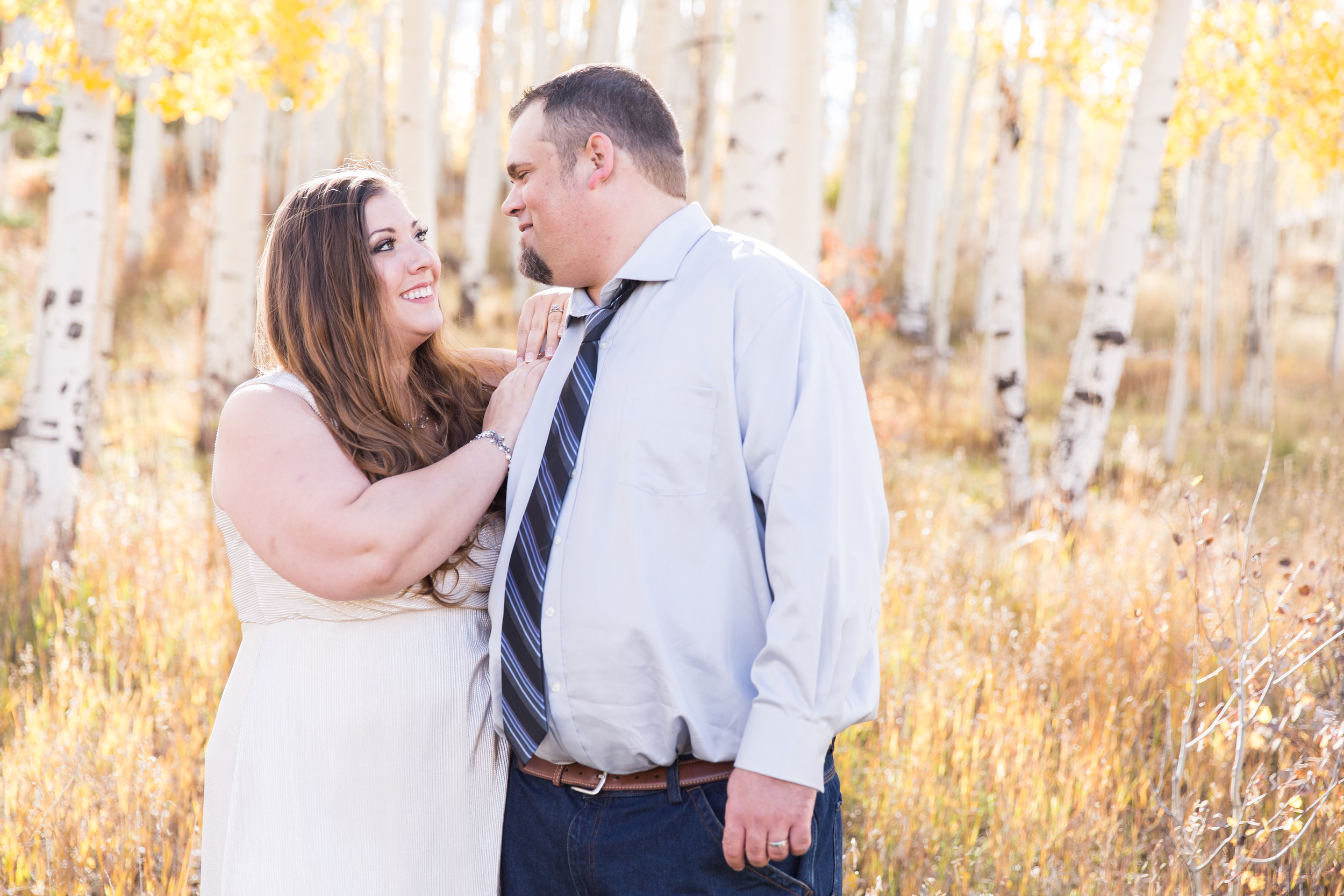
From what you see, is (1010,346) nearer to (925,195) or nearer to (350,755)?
(350,755)

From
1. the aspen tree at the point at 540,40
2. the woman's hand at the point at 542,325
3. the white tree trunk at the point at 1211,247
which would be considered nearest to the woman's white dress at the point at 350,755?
the woman's hand at the point at 542,325

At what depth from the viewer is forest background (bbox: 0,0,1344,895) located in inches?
107

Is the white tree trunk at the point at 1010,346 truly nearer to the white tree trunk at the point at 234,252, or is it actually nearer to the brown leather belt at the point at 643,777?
the brown leather belt at the point at 643,777

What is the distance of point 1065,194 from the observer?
19359 millimetres

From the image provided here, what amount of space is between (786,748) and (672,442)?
0.55 meters

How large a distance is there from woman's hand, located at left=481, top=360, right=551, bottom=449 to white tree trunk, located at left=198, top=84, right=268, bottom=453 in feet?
21.1

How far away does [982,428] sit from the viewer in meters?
10.7

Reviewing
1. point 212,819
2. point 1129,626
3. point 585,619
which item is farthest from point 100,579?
point 1129,626

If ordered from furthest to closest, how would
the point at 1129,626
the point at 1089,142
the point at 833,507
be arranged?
the point at 1089,142, the point at 1129,626, the point at 833,507

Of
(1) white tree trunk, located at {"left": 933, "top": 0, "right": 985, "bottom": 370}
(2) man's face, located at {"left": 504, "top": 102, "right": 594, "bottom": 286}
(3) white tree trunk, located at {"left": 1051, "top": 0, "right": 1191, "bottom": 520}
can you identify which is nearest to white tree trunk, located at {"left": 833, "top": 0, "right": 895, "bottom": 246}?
(1) white tree trunk, located at {"left": 933, "top": 0, "right": 985, "bottom": 370}

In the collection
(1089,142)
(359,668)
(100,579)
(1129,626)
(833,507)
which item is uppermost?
(1089,142)

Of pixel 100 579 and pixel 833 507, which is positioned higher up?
pixel 833 507

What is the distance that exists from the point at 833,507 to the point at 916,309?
562 inches

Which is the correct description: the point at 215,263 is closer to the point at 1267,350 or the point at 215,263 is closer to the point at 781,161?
the point at 781,161
